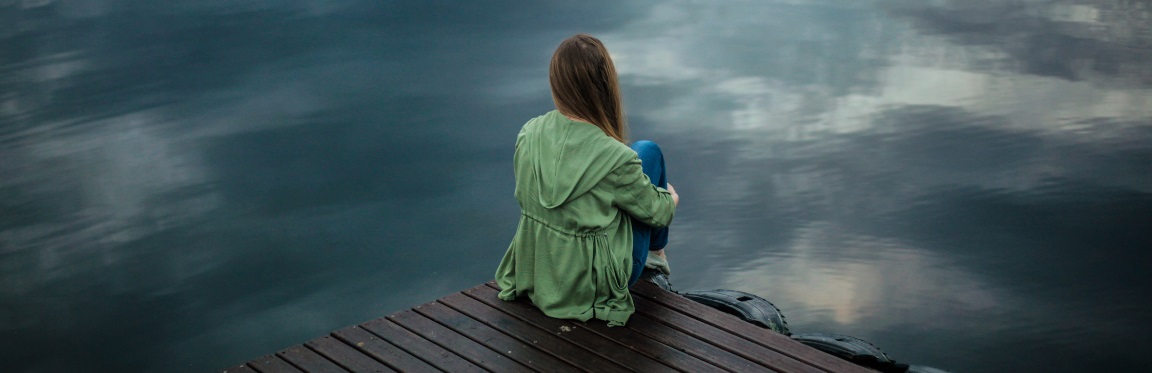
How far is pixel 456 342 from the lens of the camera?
309 cm

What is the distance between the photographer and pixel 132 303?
205 inches

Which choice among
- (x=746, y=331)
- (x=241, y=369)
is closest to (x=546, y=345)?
(x=746, y=331)

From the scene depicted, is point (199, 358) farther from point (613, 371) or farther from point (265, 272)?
point (613, 371)

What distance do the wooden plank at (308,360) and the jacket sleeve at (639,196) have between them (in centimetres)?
94

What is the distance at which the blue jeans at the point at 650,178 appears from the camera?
3178mm

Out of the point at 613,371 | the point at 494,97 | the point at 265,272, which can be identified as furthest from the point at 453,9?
the point at 613,371

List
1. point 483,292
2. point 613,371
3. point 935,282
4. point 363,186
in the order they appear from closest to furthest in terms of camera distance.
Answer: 1. point 613,371
2. point 483,292
3. point 935,282
4. point 363,186

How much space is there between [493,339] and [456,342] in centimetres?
11

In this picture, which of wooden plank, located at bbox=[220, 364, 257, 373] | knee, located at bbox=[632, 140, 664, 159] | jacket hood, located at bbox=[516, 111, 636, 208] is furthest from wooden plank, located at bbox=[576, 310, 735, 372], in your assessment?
wooden plank, located at bbox=[220, 364, 257, 373]

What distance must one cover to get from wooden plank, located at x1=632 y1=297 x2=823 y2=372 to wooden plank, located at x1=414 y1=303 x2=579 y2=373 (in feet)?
1.31

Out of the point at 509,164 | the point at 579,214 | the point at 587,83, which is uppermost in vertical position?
the point at 587,83

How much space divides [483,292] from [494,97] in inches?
163

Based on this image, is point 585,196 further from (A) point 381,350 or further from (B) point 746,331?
(A) point 381,350

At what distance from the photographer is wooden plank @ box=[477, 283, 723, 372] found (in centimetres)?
290
